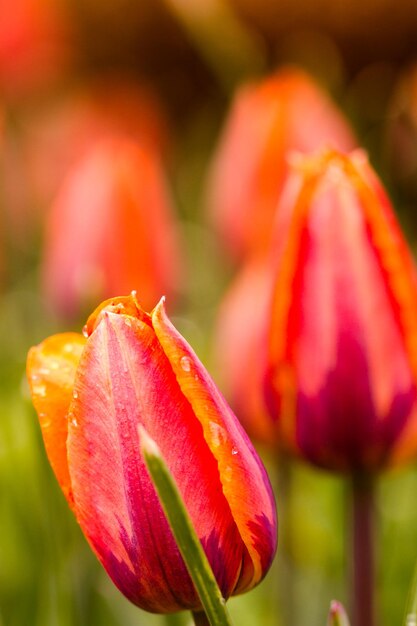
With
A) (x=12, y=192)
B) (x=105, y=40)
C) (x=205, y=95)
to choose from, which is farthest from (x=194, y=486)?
(x=105, y=40)

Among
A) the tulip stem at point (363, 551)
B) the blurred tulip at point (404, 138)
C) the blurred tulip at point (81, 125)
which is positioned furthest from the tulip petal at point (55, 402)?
the blurred tulip at point (81, 125)

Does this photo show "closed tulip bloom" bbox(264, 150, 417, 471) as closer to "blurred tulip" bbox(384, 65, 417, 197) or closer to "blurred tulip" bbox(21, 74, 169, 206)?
"blurred tulip" bbox(384, 65, 417, 197)

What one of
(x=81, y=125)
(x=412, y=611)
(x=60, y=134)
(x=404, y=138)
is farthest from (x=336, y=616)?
(x=60, y=134)

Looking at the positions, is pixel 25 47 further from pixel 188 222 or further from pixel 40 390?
pixel 40 390

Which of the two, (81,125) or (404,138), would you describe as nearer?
(404,138)

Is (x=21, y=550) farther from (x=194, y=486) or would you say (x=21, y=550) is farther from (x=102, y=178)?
(x=194, y=486)

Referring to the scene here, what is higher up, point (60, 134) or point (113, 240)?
point (60, 134)
